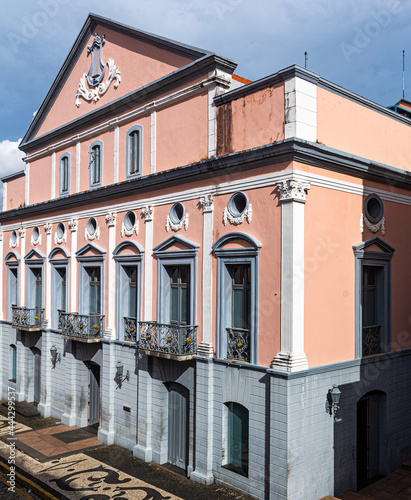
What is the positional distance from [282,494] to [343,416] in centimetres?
289

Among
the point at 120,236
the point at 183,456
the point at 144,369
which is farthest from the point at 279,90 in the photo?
the point at 183,456

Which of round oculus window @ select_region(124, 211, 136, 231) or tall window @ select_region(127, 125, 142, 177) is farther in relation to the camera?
round oculus window @ select_region(124, 211, 136, 231)

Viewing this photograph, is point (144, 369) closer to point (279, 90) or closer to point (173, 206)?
point (173, 206)

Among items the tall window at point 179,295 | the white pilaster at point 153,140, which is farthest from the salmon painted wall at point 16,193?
the tall window at point 179,295

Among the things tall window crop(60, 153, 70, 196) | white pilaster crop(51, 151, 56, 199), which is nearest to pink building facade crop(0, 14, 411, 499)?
tall window crop(60, 153, 70, 196)

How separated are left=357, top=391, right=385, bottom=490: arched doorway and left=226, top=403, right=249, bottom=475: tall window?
3.72 m

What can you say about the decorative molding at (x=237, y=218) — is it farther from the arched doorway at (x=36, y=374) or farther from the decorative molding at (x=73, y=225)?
the arched doorway at (x=36, y=374)

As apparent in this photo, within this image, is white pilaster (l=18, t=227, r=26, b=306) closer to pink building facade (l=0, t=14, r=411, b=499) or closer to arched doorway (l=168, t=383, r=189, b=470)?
pink building facade (l=0, t=14, r=411, b=499)

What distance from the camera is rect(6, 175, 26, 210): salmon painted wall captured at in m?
26.8

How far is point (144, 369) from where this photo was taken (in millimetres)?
17156

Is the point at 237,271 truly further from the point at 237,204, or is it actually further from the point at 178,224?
→ the point at 178,224

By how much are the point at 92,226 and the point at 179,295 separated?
6.17 m

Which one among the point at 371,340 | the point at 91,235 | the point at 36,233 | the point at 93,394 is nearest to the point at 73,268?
the point at 91,235

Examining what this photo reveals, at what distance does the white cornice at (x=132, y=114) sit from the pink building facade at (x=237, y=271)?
79 millimetres
